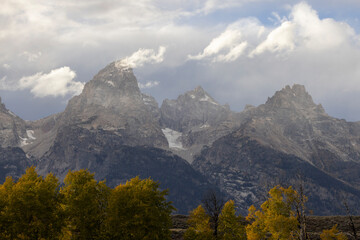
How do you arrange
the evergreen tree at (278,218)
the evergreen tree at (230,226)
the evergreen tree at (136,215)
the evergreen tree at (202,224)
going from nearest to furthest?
1. the evergreen tree at (136,215)
2. the evergreen tree at (278,218)
3. the evergreen tree at (202,224)
4. the evergreen tree at (230,226)

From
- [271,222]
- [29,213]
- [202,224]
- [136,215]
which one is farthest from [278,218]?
[29,213]

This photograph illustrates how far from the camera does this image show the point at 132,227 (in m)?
72.2

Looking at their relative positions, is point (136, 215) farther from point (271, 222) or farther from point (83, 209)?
point (271, 222)

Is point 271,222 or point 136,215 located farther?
point 271,222

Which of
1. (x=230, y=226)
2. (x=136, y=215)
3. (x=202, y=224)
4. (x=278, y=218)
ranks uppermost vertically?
(x=136, y=215)

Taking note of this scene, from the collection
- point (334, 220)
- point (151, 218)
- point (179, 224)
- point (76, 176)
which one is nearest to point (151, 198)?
point (151, 218)

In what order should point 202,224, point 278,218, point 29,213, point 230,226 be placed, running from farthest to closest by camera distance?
1. point 202,224
2. point 230,226
3. point 278,218
4. point 29,213

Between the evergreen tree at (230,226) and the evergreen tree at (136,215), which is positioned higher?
the evergreen tree at (136,215)

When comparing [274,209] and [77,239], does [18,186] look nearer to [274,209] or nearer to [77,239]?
[77,239]

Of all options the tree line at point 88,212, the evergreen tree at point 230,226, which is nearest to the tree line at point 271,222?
the evergreen tree at point 230,226

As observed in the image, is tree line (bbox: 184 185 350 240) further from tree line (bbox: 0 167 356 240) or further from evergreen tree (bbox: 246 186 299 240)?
tree line (bbox: 0 167 356 240)

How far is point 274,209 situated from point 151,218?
2592 centimetres

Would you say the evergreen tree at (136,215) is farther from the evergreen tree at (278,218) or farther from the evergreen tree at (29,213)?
the evergreen tree at (278,218)

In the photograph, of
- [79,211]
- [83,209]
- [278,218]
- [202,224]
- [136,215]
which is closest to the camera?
[136,215]
